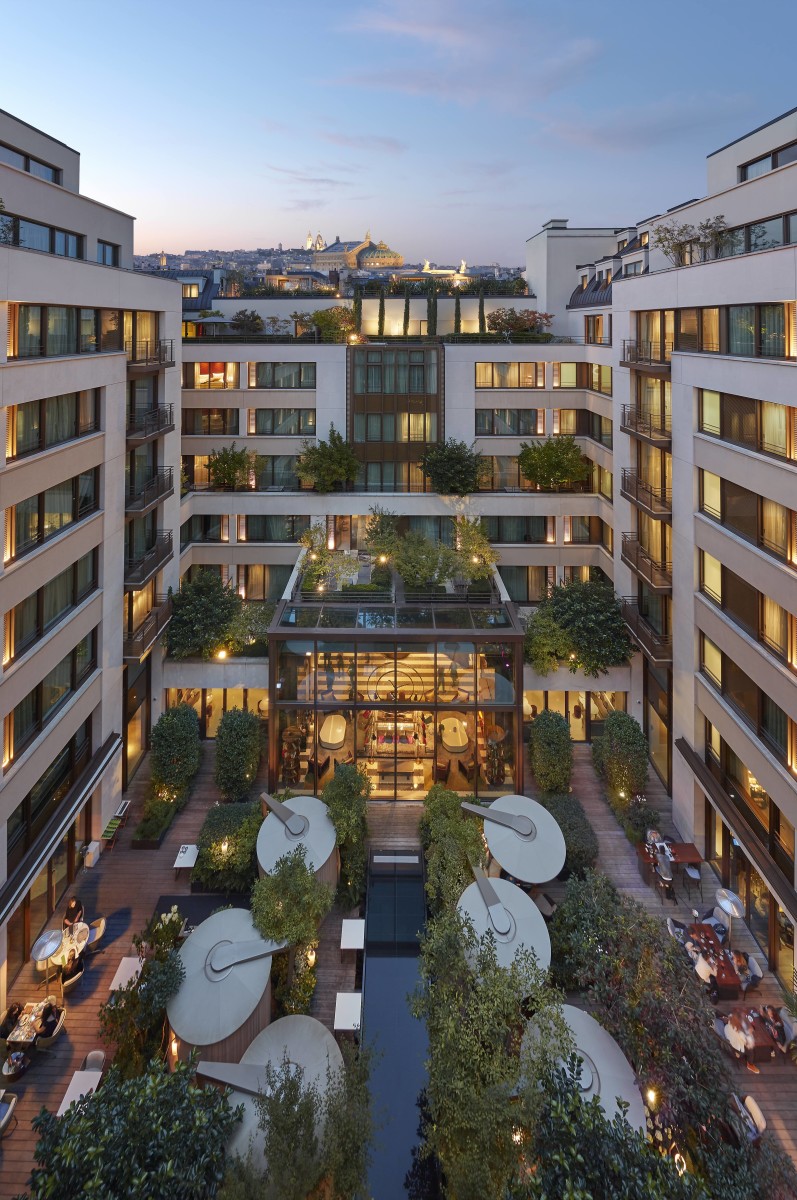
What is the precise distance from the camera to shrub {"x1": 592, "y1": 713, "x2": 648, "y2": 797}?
28359 millimetres

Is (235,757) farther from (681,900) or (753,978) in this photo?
(753,978)

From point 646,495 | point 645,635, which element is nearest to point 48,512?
point 645,635

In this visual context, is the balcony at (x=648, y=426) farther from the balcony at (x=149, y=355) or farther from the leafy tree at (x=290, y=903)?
the balcony at (x=149, y=355)

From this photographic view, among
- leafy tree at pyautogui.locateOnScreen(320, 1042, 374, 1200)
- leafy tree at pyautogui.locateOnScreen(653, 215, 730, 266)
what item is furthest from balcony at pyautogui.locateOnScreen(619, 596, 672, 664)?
leafy tree at pyautogui.locateOnScreen(320, 1042, 374, 1200)

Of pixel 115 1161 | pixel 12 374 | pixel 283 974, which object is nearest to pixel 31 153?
pixel 12 374

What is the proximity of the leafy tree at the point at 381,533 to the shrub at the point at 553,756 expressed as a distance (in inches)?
419

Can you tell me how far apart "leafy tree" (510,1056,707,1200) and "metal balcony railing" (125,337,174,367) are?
86.7 ft

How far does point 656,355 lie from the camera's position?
2984 cm

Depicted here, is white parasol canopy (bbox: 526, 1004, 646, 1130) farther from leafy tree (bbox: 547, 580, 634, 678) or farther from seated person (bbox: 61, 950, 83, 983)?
leafy tree (bbox: 547, 580, 634, 678)

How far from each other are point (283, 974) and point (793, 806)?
44.9 feet

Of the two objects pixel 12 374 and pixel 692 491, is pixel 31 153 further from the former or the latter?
pixel 692 491

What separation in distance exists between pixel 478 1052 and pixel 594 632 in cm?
1945

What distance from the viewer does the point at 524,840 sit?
22938 millimetres

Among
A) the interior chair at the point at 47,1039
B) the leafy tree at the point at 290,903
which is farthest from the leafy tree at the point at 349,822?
the interior chair at the point at 47,1039
